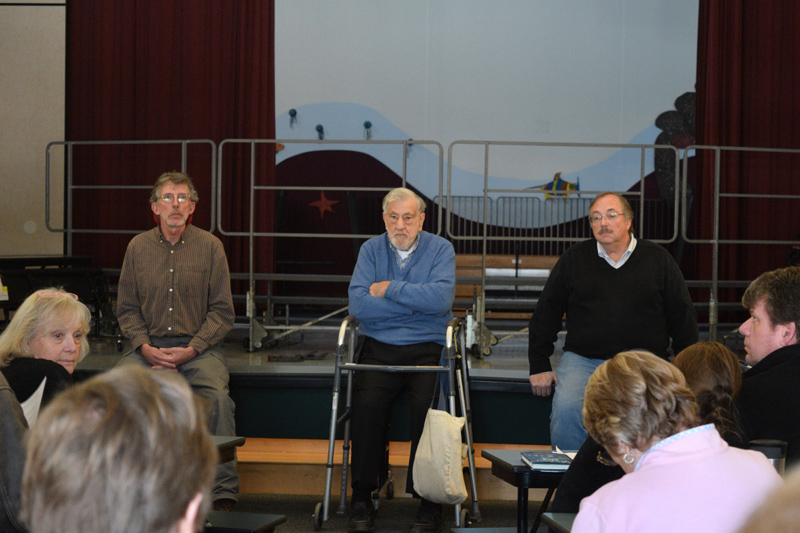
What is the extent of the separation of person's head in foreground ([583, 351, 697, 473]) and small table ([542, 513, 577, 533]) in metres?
0.24

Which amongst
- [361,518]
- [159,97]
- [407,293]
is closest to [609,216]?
[407,293]

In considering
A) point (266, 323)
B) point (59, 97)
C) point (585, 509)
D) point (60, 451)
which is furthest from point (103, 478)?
point (59, 97)

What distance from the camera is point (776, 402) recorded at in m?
1.92

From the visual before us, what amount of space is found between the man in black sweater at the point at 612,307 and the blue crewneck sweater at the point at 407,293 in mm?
562

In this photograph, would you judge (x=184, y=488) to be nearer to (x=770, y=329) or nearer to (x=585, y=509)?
(x=585, y=509)

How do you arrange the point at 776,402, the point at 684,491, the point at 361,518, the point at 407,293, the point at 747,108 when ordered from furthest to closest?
1. the point at 747,108
2. the point at 407,293
3. the point at 361,518
4. the point at 776,402
5. the point at 684,491

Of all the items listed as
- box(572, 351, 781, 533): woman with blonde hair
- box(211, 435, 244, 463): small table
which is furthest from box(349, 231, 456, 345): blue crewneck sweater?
box(572, 351, 781, 533): woman with blonde hair

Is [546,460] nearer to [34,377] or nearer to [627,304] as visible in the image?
[627,304]

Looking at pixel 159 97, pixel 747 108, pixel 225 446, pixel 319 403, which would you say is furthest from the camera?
pixel 159 97

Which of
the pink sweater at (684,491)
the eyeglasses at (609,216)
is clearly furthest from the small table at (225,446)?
the eyeglasses at (609,216)

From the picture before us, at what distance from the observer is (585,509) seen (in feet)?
4.18

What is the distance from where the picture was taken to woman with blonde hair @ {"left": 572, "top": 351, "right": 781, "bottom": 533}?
1.24m

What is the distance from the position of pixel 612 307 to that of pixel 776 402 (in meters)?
1.29

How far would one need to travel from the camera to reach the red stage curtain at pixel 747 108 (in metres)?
6.30
